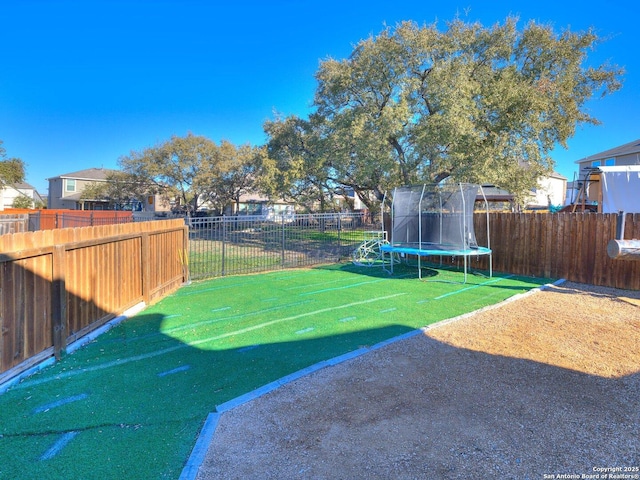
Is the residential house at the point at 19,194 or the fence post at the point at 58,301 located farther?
the residential house at the point at 19,194

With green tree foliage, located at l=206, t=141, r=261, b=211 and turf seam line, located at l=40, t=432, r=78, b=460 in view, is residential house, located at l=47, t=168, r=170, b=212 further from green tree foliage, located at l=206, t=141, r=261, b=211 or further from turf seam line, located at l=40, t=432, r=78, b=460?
turf seam line, located at l=40, t=432, r=78, b=460

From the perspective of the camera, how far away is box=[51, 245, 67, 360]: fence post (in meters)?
4.40

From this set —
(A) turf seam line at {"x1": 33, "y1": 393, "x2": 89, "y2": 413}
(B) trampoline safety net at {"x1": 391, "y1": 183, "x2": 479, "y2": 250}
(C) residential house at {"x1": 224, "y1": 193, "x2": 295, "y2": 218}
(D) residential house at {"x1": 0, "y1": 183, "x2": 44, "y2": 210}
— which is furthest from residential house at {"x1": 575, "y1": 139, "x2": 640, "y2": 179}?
(D) residential house at {"x1": 0, "y1": 183, "x2": 44, "y2": 210}

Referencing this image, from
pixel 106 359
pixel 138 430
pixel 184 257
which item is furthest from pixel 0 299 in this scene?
pixel 184 257

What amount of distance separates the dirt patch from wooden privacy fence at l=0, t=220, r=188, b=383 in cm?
247

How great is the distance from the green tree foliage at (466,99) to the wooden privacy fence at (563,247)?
10.2 feet

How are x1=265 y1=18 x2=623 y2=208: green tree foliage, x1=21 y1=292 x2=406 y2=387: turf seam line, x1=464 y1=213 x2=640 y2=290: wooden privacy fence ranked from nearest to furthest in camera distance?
x1=21 y1=292 x2=406 y2=387: turf seam line
x1=464 y1=213 x2=640 y2=290: wooden privacy fence
x1=265 y1=18 x2=623 y2=208: green tree foliage

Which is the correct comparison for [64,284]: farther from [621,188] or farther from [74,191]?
[74,191]

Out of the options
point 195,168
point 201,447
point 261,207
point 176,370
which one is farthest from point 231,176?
point 201,447

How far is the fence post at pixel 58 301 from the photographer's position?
440 cm

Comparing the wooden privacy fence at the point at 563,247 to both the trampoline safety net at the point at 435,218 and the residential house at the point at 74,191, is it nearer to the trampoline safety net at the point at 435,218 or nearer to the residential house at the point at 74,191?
the trampoline safety net at the point at 435,218

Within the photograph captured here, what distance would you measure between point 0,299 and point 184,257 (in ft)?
20.4

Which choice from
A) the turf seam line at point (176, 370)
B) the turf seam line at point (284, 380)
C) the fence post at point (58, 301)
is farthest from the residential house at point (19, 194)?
the turf seam line at point (284, 380)

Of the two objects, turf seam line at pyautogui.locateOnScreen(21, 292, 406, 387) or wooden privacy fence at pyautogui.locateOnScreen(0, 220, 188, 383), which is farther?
turf seam line at pyautogui.locateOnScreen(21, 292, 406, 387)
